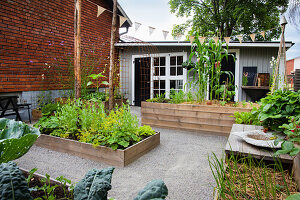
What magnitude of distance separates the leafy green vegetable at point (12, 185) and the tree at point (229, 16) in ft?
39.3

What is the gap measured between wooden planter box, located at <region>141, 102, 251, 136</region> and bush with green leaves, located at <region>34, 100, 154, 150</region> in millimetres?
1176

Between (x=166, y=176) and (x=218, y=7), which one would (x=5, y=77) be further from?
(x=218, y=7)

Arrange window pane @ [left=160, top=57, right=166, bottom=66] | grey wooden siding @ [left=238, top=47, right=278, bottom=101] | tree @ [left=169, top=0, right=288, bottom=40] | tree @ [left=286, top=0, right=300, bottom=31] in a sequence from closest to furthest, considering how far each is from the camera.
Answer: tree @ [left=286, top=0, right=300, bottom=31] → grey wooden siding @ [left=238, top=47, right=278, bottom=101] → window pane @ [left=160, top=57, right=166, bottom=66] → tree @ [left=169, top=0, right=288, bottom=40]

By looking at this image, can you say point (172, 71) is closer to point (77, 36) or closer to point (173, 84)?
point (173, 84)

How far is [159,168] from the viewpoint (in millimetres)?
2395

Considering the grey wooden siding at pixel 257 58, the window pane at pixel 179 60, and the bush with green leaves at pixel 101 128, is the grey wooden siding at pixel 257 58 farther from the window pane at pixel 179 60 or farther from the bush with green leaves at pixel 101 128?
the bush with green leaves at pixel 101 128

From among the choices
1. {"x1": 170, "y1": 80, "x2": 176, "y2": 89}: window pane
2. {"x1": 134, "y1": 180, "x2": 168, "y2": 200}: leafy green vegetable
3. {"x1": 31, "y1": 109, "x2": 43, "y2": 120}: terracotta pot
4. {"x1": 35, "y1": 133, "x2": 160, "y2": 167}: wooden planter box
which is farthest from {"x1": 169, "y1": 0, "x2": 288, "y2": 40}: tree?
{"x1": 134, "y1": 180, "x2": 168, "y2": 200}: leafy green vegetable

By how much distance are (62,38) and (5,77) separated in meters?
2.11

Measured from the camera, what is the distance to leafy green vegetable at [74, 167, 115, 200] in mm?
755

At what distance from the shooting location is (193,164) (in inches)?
99.0

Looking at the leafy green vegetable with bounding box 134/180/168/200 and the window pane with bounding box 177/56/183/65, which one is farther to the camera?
the window pane with bounding box 177/56/183/65

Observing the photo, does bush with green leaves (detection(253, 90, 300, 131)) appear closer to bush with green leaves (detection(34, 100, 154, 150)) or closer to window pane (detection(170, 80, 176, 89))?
bush with green leaves (detection(34, 100, 154, 150))

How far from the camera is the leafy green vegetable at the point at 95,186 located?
2.48ft

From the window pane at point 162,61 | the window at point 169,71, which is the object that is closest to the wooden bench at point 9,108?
the window at point 169,71
